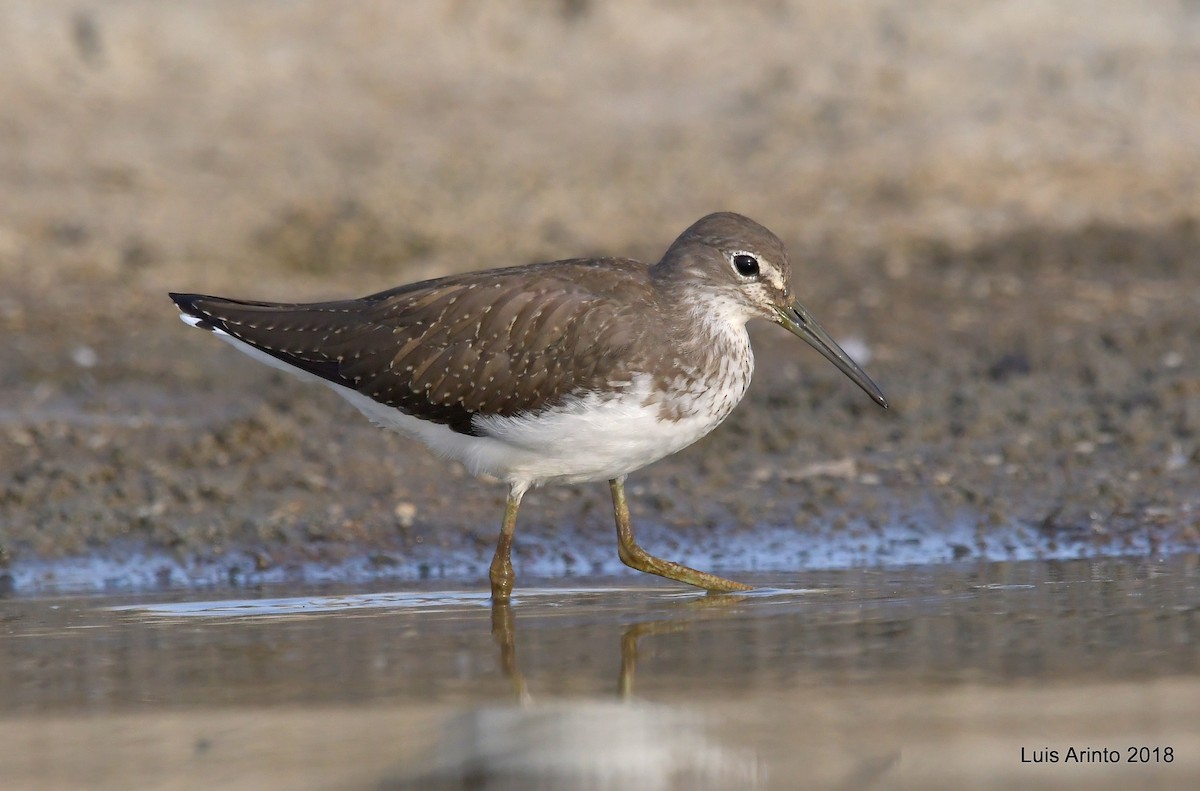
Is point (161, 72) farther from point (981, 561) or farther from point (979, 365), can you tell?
point (981, 561)

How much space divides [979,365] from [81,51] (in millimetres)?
7727

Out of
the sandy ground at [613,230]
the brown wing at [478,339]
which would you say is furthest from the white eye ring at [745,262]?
the sandy ground at [613,230]

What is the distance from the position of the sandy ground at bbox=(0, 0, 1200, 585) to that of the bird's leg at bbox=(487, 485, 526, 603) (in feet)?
3.02

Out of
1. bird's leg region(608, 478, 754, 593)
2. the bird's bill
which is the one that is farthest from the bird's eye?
bird's leg region(608, 478, 754, 593)

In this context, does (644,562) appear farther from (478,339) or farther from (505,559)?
(478,339)

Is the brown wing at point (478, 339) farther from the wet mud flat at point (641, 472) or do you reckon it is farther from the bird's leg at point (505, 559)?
the wet mud flat at point (641, 472)

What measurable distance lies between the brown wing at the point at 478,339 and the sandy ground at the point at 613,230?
1.10 metres

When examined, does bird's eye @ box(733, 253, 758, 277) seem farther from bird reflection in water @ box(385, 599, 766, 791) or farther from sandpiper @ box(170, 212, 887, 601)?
bird reflection in water @ box(385, 599, 766, 791)

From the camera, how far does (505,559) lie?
26.2ft

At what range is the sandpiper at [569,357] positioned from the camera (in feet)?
25.3

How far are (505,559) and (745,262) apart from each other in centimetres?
167

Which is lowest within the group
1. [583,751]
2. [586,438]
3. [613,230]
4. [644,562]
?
[583,751]

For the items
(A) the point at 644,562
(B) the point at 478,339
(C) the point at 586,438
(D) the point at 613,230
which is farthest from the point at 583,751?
(D) the point at 613,230

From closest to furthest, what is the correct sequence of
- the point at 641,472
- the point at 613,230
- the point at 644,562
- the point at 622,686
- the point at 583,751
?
the point at 583,751
the point at 622,686
the point at 644,562
the point at 641,472
the point at 613,230
